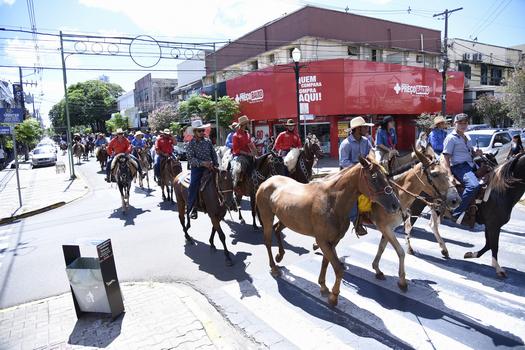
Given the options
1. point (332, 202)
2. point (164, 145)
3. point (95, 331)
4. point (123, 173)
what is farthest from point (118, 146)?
point (332, 202)

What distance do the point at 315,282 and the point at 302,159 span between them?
14.6ft

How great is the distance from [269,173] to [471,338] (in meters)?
6.06

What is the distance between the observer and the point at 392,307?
489cm

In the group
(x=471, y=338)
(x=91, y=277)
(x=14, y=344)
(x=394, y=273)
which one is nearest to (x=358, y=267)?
(x=394, y=273)

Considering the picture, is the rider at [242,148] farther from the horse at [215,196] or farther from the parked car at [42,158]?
the parked car at [42,158]

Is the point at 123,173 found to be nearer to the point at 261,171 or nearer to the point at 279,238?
the point at 261,171

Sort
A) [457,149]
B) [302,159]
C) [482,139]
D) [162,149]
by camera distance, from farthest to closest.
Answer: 1. [482,139]
2. [162,149]
3. [302,159]
4. [457,149]

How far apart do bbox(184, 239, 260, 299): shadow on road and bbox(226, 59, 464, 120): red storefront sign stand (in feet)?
49.2

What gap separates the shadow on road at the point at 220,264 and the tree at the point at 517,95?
80.9 feet

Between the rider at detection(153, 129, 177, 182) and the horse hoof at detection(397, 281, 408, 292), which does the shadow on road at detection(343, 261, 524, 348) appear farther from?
the rider at detection(153, 129, 177, 182)

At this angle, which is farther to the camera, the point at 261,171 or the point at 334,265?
the point at 261,171

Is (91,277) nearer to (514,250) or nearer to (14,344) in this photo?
(14,344)

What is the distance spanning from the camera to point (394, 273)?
602 centimetres

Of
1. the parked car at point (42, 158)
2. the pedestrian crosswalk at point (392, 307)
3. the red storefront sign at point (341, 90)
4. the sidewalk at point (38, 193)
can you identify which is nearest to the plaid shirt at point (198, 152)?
the pedestrian crosswalk at point (392, 307)
